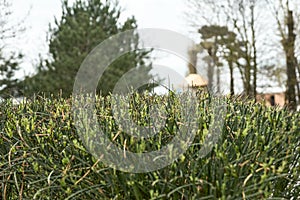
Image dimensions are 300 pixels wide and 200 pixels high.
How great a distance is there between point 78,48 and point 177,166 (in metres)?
12.3

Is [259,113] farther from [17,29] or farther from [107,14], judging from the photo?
[17,29]

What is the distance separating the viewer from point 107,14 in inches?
580

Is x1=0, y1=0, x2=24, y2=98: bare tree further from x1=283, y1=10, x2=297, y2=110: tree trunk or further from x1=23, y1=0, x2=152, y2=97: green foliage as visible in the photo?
x1=283, y1=10, x2=297, y2=110: tree trunk

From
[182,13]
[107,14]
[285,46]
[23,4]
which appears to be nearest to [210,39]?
[182,13]

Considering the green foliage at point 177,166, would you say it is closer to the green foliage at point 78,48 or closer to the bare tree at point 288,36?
the green foliage at point 78,48

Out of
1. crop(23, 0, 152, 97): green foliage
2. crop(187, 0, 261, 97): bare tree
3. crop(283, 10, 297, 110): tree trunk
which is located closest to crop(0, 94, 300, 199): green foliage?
crop(23, 0, 152, 97): green foliage

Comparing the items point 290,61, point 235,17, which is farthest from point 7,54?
point 290,61

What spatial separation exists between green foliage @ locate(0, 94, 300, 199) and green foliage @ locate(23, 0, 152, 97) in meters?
10.7

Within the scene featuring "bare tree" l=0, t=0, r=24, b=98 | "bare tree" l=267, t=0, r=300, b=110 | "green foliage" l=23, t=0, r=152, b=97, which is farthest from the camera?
"bare tree" l=267, t=0, r=300, b=110

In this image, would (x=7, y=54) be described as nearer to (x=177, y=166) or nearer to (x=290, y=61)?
(x=290, y=61)

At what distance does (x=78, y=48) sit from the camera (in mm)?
13539

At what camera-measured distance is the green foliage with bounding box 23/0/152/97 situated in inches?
523

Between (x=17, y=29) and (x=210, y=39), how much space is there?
28.8 ft

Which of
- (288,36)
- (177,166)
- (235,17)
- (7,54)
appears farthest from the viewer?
(235,17)
